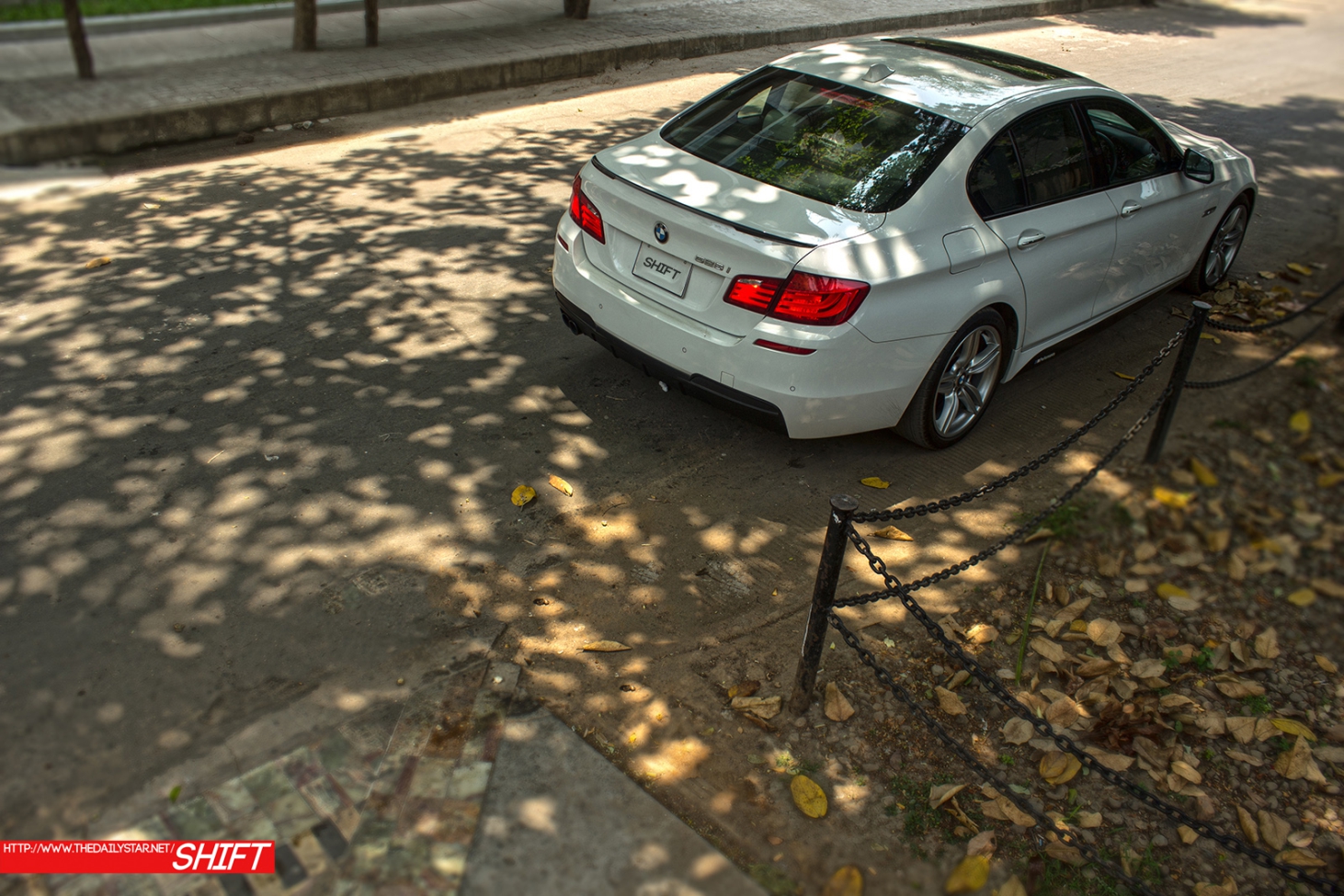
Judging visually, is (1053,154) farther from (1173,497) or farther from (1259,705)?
(1259,705)

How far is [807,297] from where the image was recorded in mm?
3896

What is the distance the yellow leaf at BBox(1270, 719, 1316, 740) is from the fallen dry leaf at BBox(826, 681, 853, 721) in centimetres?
156

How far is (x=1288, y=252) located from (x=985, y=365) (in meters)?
4.59

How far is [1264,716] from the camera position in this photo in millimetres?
3516

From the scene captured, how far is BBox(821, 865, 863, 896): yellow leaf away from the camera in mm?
2799

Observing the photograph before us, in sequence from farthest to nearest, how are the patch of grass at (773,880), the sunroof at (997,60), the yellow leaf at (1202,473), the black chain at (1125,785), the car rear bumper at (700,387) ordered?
the sunroof at (997,60) → the yellow leaf at (1202,473) → the car rear bumper at (700,387) → the patch of grass at (773,880) → the black chain at (1125,785)

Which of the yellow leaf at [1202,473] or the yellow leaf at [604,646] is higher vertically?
the yellow leaf at [1202,473]

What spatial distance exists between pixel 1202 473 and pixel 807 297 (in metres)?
2.41

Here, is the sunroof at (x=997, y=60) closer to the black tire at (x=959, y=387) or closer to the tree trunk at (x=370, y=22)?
the black tire at (x=959, y=387)

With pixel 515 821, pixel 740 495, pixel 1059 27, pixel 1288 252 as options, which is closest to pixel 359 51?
pixel 740 495

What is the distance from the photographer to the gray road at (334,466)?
338cm

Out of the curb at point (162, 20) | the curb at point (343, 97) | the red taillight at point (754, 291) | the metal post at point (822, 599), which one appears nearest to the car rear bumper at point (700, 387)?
the red taillight at point (754, 291)

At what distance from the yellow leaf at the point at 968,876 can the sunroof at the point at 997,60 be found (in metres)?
3.83

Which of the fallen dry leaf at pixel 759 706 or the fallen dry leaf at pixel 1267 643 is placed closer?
the fallen dry leaf at pixel 759 706
